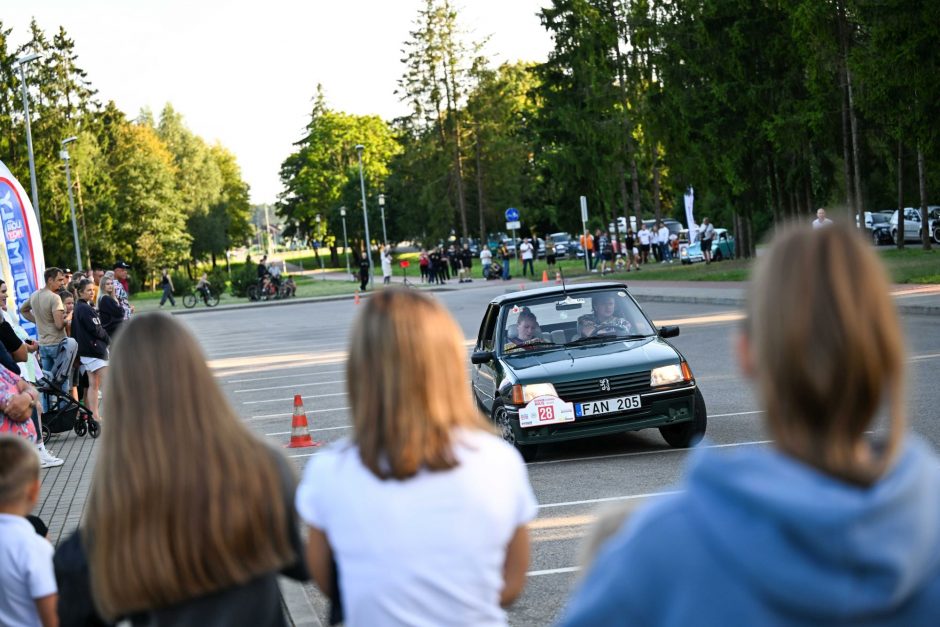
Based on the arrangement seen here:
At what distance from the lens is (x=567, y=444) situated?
12.6m

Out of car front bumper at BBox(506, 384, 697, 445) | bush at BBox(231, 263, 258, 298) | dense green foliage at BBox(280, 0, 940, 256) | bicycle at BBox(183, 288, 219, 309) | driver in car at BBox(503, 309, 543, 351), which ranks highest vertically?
dense green foliage at BBox(280, 0, 940, 256)

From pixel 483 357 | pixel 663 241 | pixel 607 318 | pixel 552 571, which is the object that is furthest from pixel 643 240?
pixel 552 571

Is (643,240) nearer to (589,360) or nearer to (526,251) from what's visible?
(526,251)

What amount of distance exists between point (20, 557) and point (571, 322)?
29.7ft

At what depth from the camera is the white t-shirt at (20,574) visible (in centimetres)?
362

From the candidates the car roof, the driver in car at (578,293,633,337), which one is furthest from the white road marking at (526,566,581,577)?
the car roof

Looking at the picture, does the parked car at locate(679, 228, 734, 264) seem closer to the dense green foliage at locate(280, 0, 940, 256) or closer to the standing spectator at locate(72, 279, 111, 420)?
the dense green foliage at locate(280, 0, 940, 256)

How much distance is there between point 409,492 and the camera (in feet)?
9.38

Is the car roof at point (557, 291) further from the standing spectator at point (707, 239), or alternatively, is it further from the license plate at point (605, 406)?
the standing spectator at point (707, 239)

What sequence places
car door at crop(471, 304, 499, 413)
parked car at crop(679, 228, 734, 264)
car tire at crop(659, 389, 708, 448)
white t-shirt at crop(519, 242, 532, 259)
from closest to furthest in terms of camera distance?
1. car tire at crop(659, 389, 708, 448)
2. car door at crop(471, 304, 499, 413)
3. parked car at crop(679, 228, 734, 264)
4. white t-shirt at crop(519, 242, 532, 259)

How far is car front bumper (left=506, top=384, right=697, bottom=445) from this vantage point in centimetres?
1107

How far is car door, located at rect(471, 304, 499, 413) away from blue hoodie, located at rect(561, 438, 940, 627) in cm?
979

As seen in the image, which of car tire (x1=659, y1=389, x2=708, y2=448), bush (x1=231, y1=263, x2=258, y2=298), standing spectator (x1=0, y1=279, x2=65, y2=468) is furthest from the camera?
bush (x1=231, y1=263, x2=258, y2=298)

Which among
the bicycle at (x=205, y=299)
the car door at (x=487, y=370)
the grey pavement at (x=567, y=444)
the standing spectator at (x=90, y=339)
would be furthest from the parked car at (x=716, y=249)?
the car door at (x=487, y=370)
